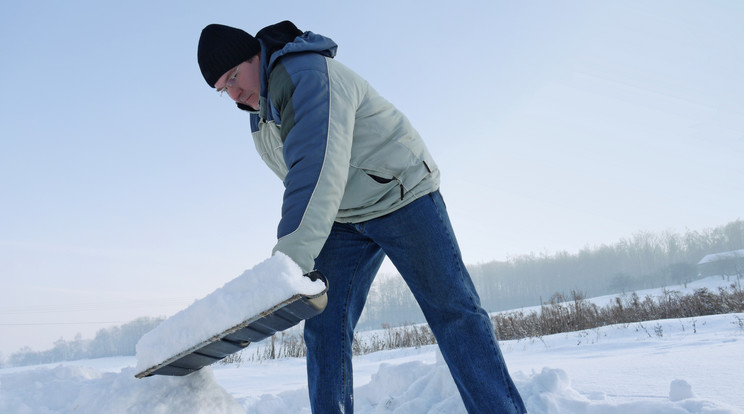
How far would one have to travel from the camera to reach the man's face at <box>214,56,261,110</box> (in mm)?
1587

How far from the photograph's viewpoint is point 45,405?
4.42 ft

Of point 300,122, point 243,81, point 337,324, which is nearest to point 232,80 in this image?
point 243,81

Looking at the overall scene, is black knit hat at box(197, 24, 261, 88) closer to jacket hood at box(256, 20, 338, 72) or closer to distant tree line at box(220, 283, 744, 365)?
jacket hood at box(256, 20, 338, 72)

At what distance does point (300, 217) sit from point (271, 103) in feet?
1.55

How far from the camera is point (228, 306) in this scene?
1048 millimetres

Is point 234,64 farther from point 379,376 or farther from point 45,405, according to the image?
point 379,376

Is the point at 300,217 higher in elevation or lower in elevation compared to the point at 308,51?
lower

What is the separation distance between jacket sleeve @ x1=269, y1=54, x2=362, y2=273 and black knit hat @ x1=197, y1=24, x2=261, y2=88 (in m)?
0.27

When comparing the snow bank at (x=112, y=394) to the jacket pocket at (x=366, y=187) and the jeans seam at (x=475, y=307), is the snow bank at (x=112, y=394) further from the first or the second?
the jeans seam at (x=475, y=307)

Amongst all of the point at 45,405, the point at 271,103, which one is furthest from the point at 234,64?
the point at 45,405

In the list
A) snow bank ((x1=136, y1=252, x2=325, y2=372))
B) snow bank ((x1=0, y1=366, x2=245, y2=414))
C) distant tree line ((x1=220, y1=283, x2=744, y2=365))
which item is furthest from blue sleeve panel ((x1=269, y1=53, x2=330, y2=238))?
distant tree line ((x1=220, y1=283, x2=744, y2=365))

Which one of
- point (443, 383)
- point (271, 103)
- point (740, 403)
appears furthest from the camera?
point (443, 383)

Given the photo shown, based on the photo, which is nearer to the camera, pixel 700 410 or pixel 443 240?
pixel 443 240

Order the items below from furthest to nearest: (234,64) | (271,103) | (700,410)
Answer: (700,410) → (234,64) → (271,103)
